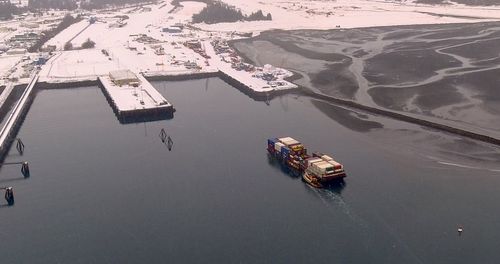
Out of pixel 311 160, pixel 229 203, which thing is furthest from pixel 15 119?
pixel 311 160

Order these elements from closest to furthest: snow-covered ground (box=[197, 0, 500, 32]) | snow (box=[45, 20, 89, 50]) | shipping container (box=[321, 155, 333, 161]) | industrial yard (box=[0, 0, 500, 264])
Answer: industrial yard (box=[0, 0, 500, 264]) < shipping container (box=[321, 155, 333, 161]) < snow (box=[45, 20, 89, 50]) < snow-covered ground (box=[197, 0, 500, 32])

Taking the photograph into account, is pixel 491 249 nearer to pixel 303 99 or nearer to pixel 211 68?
pixel 303 99

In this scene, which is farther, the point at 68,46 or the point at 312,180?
the point at 68,46

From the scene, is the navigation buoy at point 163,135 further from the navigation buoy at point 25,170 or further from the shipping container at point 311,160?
the shipping container at point 311,160

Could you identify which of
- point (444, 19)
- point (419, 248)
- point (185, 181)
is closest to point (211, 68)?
point (185, 181)

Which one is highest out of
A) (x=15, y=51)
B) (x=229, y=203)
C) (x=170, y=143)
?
(x=229, y=203)

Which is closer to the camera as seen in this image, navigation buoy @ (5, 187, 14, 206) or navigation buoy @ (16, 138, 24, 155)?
navigation buoy @ (5, 187, 14, 206)

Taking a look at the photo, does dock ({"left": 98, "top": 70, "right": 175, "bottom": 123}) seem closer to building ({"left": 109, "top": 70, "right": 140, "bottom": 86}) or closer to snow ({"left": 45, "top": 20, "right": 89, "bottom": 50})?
building ({"left": 109, "top": 70, "right": 140, "bottom": 86})

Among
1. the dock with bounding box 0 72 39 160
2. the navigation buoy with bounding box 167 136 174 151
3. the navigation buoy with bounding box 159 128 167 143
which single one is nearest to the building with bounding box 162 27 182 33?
the dock with bounding box 0 72 39 160

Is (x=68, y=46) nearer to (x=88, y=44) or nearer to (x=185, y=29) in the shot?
(x=88, y=44)
